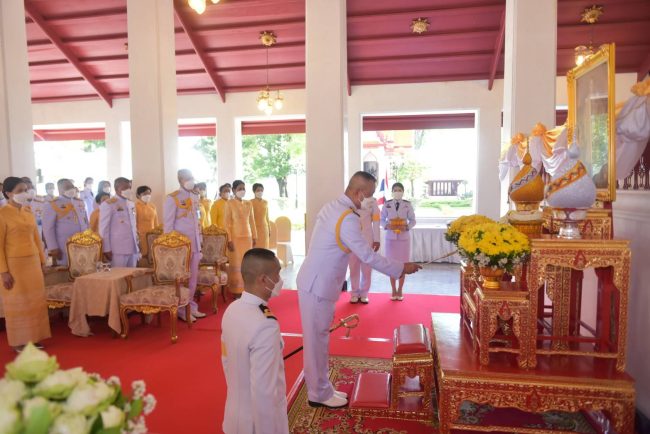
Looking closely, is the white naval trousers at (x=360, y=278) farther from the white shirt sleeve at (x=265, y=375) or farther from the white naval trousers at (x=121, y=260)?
the white shirt sleeve at (x=265, y=375)

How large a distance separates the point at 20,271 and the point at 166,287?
4.32ft

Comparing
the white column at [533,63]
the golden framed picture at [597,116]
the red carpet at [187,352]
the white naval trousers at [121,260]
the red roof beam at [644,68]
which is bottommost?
the red carpet at [187,352]

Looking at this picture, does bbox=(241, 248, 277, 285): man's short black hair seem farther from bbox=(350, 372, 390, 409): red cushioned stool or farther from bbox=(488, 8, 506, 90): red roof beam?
bbox=(488, 8, 506, 90): red roof beam

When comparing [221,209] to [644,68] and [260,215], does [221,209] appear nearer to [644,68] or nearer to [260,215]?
[260,215]

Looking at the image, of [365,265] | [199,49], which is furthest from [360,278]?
[199,49]

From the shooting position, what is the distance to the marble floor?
685cm

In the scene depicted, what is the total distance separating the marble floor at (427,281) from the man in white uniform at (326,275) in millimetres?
3676

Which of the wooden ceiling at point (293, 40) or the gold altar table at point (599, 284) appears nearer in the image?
the gold altar table at point (599, 284)

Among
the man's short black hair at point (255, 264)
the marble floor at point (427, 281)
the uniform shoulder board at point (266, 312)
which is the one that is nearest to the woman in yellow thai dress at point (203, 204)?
the marble floor at point (427, 281)

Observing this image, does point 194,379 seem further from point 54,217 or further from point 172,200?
point 54,217

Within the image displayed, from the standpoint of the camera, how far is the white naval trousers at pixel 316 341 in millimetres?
3057

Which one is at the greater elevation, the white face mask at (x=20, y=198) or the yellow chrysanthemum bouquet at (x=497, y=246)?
the white face mask at (x=20, y=198)

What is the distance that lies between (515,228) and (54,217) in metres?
5.62

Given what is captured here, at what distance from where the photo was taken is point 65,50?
30.2ft
